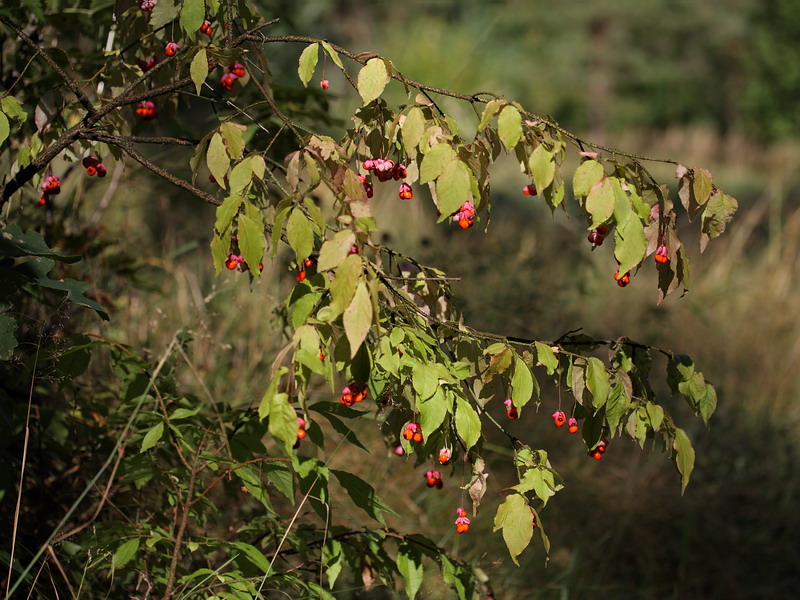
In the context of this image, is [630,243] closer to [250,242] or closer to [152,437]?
[250,242]

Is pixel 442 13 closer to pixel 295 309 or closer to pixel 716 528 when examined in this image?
pixel 716 528

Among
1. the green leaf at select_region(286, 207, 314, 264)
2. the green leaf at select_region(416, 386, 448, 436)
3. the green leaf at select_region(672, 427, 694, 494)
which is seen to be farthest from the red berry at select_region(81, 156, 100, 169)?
the green leaf at select_region(672, 427, 694, 494)

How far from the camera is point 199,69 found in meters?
1.54

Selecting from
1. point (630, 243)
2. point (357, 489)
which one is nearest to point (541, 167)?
point (630, 243)

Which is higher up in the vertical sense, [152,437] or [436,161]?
[436,161]

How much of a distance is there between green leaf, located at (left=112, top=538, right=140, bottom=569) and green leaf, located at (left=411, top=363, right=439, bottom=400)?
69 cm

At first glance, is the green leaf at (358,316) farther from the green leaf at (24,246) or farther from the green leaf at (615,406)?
the green leaf at (24,246)

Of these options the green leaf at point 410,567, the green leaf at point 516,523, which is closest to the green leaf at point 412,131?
the green leaf at point 516,523

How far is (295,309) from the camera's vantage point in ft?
4.90

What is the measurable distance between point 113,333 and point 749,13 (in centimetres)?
2142

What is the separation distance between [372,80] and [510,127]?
249 millimetres

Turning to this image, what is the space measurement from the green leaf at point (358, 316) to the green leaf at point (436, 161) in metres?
0.27

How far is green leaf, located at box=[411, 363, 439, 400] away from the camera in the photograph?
1.44 m

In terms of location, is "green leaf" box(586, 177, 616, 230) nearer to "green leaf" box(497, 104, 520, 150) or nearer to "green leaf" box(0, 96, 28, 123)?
"green leaf" box(497, 104, 520, 150)
